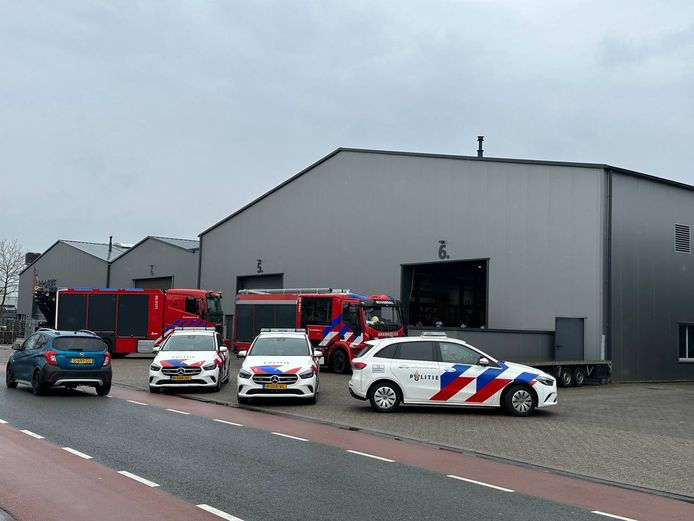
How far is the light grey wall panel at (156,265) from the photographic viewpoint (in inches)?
1806

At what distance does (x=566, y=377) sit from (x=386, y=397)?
1047 cm

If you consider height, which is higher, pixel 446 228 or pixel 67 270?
pixel 446 228

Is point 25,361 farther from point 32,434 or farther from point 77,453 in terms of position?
point 77,453

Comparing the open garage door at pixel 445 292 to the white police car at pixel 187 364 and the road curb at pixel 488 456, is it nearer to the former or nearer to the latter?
the white police car at pixel 187 364

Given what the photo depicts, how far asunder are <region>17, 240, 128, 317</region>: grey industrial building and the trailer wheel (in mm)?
38610

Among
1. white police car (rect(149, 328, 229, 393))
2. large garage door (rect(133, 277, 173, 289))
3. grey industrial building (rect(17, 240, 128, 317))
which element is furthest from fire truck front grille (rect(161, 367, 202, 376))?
grey industrial building (rect(17, 240, 128, 317))

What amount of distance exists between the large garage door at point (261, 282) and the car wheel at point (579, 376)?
59.9 ft

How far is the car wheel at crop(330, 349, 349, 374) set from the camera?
1016 inches

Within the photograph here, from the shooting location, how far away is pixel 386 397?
1536 centimetres

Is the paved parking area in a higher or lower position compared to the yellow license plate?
lower

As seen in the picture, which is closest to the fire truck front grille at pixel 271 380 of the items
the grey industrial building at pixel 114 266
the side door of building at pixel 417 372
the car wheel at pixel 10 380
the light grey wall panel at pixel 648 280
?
the side door of building at pixel 417 372

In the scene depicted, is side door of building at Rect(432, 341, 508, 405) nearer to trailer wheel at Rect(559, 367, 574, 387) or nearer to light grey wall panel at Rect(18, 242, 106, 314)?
trailer wheel at Rect(559, 367, 574, 387)

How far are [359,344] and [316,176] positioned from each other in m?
13.9

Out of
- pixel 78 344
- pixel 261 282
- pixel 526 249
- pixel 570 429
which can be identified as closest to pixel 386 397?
pixel 570 429
